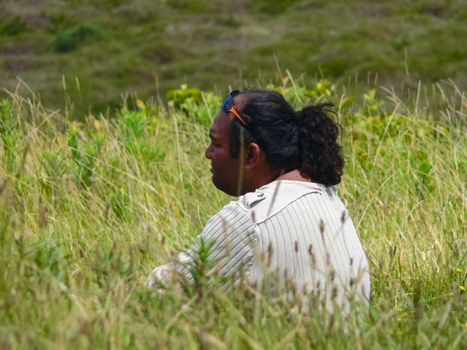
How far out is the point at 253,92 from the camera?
4.35m

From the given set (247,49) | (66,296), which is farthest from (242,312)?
(247,49)

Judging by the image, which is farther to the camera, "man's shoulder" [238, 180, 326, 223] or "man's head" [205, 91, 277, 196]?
"man's head" [205, 91, 277, 196]

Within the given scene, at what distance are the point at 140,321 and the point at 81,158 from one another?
3.57m

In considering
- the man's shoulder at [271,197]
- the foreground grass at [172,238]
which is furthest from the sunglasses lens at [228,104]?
the foreground grass at [172,238]

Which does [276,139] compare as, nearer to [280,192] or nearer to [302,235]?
[280,192]

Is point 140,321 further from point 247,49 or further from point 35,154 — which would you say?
point 247,49

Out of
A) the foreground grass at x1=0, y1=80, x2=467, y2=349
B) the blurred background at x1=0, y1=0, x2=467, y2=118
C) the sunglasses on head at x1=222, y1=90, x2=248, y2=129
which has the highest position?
the sunglasses on head at x1=222, y1=90, x2=248, y2=129

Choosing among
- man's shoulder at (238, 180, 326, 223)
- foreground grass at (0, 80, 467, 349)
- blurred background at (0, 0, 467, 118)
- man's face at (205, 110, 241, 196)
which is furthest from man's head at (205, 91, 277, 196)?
blurred background at (0, 0, 467, 118)

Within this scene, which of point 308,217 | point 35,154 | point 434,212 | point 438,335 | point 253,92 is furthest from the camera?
point 35,154

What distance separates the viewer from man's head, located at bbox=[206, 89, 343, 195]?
429cm

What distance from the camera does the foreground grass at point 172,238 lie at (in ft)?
9.66

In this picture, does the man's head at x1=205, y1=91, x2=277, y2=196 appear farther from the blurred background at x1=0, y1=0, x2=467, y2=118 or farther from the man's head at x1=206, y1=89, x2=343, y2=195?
the blurred background at x1=0, y1=0, x2=467, y2=118

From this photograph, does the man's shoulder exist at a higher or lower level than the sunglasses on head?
lower

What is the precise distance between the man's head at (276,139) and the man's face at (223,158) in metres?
0.01
